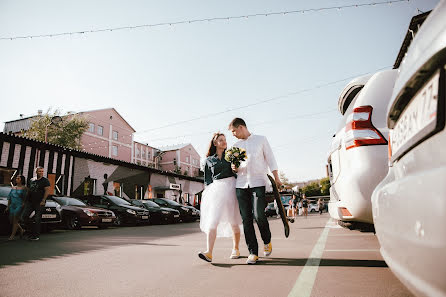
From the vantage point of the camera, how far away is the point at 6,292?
9.45ft

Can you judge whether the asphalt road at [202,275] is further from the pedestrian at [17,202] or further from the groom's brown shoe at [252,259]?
the pedestrian at [17,202]

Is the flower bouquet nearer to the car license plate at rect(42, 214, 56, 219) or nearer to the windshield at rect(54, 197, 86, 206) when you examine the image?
the car license plate at rect(42, 214, 56, 219)

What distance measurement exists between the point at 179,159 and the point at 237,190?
64.4m

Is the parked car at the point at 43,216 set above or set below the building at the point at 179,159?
below

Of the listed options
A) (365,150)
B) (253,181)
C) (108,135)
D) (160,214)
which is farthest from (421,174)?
(108,135)

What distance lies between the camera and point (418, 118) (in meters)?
1.35

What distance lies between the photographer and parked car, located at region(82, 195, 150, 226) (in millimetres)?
15000

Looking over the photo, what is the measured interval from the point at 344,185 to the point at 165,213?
14.5m

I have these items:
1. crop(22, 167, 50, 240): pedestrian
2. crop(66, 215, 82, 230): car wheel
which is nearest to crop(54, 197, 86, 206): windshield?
crop(66, 215, 82, 230): car wheel

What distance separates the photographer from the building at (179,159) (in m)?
67.7

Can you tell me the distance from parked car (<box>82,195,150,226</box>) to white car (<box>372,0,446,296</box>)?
14.6m

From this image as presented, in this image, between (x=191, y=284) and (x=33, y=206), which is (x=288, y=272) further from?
(x=33, y=206)

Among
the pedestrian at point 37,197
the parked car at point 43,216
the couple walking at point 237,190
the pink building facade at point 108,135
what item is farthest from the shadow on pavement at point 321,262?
the pink building facade at point 108,135

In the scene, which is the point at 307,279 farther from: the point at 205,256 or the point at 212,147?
the point at 212,147
